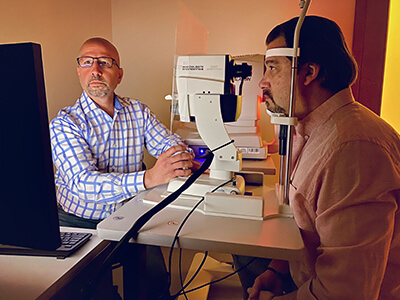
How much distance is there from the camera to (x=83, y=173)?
4.72ft

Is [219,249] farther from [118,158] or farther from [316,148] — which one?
[118,158]

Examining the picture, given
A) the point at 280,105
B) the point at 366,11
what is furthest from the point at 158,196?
the point at 366,11

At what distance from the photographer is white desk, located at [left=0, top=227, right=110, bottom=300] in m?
0.70

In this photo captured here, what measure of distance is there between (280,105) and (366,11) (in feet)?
5.11

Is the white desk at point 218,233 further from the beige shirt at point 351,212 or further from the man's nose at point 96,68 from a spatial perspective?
the man's nose at point 96,68

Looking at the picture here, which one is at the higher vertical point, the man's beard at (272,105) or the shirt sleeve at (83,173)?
the man's beard at (272,105)

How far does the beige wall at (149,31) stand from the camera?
2.22 meters

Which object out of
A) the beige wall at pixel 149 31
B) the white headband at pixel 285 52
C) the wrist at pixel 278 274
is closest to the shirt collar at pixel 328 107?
the white headband at pixel 285 52

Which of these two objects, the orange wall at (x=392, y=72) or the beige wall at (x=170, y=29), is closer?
the orange wall at (x=392, y=72)

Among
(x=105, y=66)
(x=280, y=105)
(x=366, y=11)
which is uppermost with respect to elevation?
(x=366, y=11)

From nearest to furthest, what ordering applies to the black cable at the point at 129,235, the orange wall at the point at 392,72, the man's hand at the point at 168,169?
the black cable at the point at 129,235 → the man's hand at the point at 168,169 → the orange wall at the point at 392,72

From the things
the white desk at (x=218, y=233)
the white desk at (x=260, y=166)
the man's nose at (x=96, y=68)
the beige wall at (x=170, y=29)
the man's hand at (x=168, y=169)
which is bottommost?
the white desk at (x=260, y=166)

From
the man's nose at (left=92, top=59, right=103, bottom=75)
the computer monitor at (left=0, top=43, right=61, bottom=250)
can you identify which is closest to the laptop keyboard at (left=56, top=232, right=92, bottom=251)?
the computer monitor at (left=0, top=43, right=61, bottom=250)

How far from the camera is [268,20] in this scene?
2680mm
